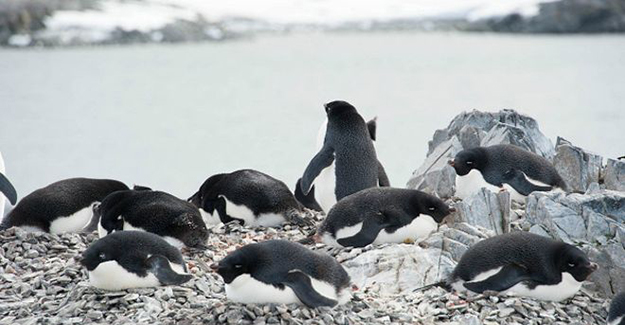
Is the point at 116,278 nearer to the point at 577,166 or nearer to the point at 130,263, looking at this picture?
the point at 130,263

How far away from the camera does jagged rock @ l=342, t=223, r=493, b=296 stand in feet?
17.4

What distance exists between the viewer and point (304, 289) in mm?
4625

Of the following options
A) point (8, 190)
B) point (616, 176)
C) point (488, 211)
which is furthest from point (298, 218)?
point (616, 176)

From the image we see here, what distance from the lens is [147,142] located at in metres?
16.3

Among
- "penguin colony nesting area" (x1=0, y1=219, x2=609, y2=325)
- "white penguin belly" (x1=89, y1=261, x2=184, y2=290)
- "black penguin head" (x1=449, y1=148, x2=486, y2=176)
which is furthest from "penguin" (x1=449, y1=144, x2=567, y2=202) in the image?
"white penguin belly" (x1=89, y1=261, x2=184, y2=290)

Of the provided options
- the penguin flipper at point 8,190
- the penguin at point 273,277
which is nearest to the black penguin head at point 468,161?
the penguin at point 273,277

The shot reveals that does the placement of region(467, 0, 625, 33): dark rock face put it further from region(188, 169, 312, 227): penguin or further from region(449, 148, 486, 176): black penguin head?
region(188, 169, 312, 227): penguin

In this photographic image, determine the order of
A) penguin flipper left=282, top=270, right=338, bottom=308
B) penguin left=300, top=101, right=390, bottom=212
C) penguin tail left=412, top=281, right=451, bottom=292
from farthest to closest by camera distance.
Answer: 1. penguin left=300, top=101, right=390, bottom=212
2. penguin tail left=412, top=281, right=451, bottom=292
3. penguin flipper left=282, top=270, right=338, bottom=308

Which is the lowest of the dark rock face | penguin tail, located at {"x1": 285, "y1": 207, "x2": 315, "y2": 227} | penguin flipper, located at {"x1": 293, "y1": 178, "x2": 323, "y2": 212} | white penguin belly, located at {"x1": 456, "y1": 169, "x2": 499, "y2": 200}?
the dark rock face

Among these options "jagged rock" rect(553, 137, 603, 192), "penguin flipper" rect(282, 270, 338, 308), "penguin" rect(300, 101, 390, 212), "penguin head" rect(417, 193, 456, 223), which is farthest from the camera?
"jagged rock" rect(553, 137, 603, 192)

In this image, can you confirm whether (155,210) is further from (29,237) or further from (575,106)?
(575,106)

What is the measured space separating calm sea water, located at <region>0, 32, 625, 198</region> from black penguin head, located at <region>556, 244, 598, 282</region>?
6.41 meters

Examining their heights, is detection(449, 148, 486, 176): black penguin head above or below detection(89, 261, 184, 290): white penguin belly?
above

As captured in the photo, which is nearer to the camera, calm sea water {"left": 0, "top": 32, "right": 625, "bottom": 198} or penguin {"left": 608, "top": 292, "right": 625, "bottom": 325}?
penguin {"left": 608, "top": 292, "right": 625, "bottom": 325}
